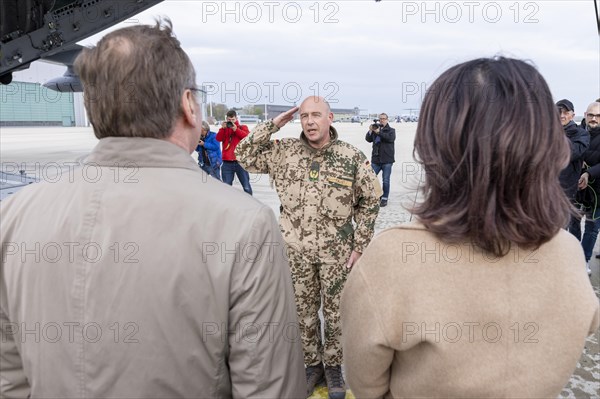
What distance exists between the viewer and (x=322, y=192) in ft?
9.07

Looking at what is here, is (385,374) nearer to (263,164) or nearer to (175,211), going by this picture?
(175,211)

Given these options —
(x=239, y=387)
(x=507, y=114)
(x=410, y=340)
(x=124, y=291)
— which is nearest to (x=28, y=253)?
(x=124, y=291)

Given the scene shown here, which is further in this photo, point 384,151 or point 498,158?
point 384,151

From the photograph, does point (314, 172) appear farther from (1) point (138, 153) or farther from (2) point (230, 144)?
(2) point (230, 144)

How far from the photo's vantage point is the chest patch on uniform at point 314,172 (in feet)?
9.11

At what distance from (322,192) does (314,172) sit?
14 centimetres

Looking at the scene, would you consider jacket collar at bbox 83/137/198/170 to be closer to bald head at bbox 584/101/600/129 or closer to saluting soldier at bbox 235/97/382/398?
saluting soldier at bbox 235/97/382/398

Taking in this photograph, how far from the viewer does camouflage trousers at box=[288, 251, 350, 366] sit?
2.75 meters

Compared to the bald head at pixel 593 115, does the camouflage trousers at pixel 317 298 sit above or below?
below
